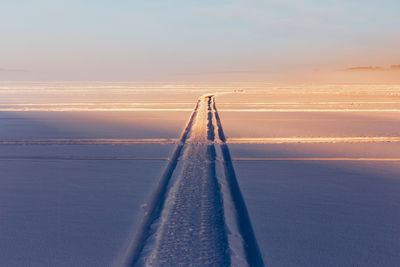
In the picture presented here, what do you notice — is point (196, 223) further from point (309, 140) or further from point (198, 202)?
point (309, 140)

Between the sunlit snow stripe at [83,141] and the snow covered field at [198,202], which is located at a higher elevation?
the sunlit snow stripe at [83,141]

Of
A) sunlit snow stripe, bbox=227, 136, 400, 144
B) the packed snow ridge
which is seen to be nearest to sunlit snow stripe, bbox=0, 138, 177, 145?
sunlit snow stripe, bbox=227, 136, 400, 144

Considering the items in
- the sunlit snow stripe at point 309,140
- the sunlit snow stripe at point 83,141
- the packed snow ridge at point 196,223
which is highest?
the sunlit snow stripe at point 309,140

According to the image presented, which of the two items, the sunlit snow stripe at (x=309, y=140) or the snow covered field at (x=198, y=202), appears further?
the sunlit snow stripe at (x=309, y=140)

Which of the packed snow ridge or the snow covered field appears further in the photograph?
the snow covered field

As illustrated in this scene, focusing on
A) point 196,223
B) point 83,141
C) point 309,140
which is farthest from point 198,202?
point 309,140

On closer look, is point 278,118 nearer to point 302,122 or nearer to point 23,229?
point 302,122

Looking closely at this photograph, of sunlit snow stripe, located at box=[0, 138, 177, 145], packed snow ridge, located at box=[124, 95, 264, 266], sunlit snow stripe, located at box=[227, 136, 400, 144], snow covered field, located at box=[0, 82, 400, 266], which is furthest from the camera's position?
sunlit snow stripe, located at box=[227, 136, 400, 144]

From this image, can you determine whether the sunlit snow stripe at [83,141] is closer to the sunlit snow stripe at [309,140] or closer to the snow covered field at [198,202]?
the snow covered field at [198,202]

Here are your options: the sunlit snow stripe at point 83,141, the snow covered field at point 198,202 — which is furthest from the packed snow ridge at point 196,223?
the sunlit snow stripe at point 83,141

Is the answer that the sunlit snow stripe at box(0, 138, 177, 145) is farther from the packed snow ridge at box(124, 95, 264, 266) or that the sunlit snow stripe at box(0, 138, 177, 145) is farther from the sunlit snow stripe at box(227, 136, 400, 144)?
the packed snow ridge at box(124, 95, 264, 266)
